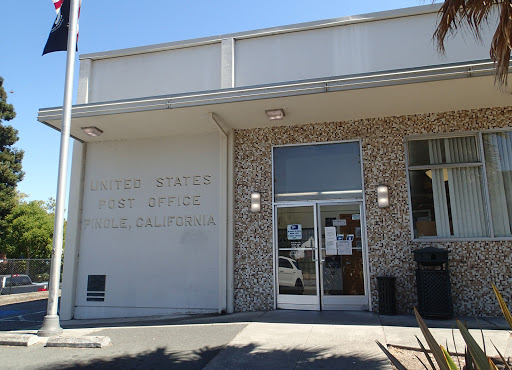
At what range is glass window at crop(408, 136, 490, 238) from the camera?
26.9 ft

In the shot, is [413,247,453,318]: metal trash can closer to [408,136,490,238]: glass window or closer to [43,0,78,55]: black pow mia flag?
[408,136,490,238]: glass window

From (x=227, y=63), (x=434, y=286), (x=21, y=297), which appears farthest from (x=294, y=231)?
(x=21, y=297)

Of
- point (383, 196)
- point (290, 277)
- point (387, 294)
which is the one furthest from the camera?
point (290, 277)

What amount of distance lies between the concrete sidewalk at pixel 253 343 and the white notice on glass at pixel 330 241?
1.27 meters

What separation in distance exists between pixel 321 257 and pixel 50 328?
17.3ft

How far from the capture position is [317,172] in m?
9.12

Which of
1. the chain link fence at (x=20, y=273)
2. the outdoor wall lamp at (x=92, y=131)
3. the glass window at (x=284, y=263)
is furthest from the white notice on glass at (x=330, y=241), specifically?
the chain link fence at (x=20, y=273)

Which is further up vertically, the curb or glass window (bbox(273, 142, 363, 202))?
glass window (bbox(273, 142, 363, 202))

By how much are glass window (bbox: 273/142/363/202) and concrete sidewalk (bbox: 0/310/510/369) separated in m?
2.57

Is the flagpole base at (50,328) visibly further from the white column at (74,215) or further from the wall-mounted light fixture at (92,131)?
the wall-mounted light fixture at (92,131)

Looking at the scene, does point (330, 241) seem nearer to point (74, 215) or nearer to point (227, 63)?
point (227, 63)

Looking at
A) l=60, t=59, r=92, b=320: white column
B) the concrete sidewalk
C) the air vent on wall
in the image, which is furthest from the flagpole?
the air vent on wall

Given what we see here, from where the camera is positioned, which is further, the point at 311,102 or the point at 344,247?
the point at 344,247

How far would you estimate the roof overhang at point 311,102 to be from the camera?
7141 mm
